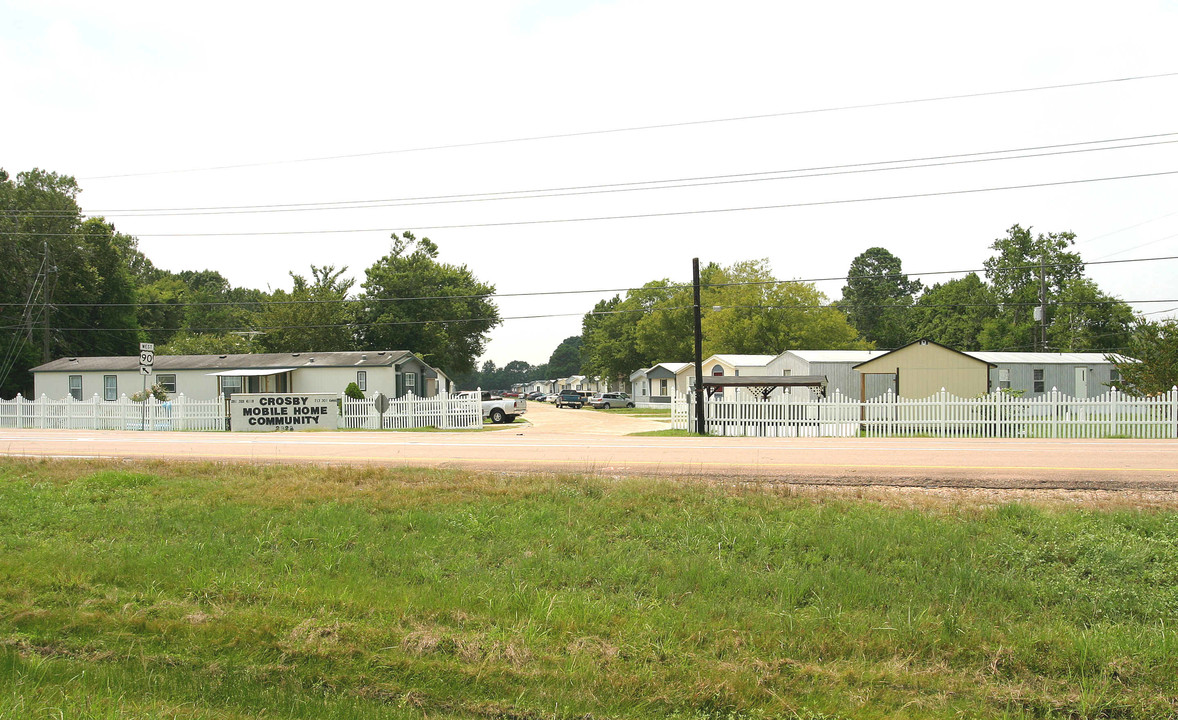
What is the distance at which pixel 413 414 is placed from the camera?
3173 cm

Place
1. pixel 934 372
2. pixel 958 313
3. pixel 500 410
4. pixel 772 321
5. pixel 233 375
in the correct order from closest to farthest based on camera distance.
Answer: pixel 934 372
pixel 233 375
pixel 500 410
pixel 772 321
pixel 958 313

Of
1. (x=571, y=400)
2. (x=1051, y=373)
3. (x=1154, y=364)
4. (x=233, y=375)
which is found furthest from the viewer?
(x=571, y=400)

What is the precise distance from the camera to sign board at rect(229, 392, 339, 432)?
30.5 m

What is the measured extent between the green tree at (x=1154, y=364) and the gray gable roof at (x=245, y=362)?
1262 inches

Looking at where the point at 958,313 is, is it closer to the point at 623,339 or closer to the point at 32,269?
the point at 623,339

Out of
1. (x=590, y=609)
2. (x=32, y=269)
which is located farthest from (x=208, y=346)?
(x=590, y=609)

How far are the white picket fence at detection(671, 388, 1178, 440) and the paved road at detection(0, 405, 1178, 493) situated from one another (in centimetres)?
385

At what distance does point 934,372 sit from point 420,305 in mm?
44623

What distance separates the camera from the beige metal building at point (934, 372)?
32469 mm

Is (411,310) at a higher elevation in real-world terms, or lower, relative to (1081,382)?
higher

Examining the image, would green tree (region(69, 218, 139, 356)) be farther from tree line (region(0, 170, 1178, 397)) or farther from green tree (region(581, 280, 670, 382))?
green tree (region(581, 280, 670, 382))

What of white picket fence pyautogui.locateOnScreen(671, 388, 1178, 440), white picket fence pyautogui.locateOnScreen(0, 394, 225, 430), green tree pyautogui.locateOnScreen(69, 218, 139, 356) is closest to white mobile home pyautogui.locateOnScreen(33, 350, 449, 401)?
white picket fence pyautogui.locateOnScreen(0, 394, 225, 430)

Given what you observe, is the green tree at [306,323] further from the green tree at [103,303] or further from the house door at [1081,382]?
the house door at [1081,382]

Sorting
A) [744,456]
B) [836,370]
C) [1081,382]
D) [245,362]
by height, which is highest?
[245,362]
